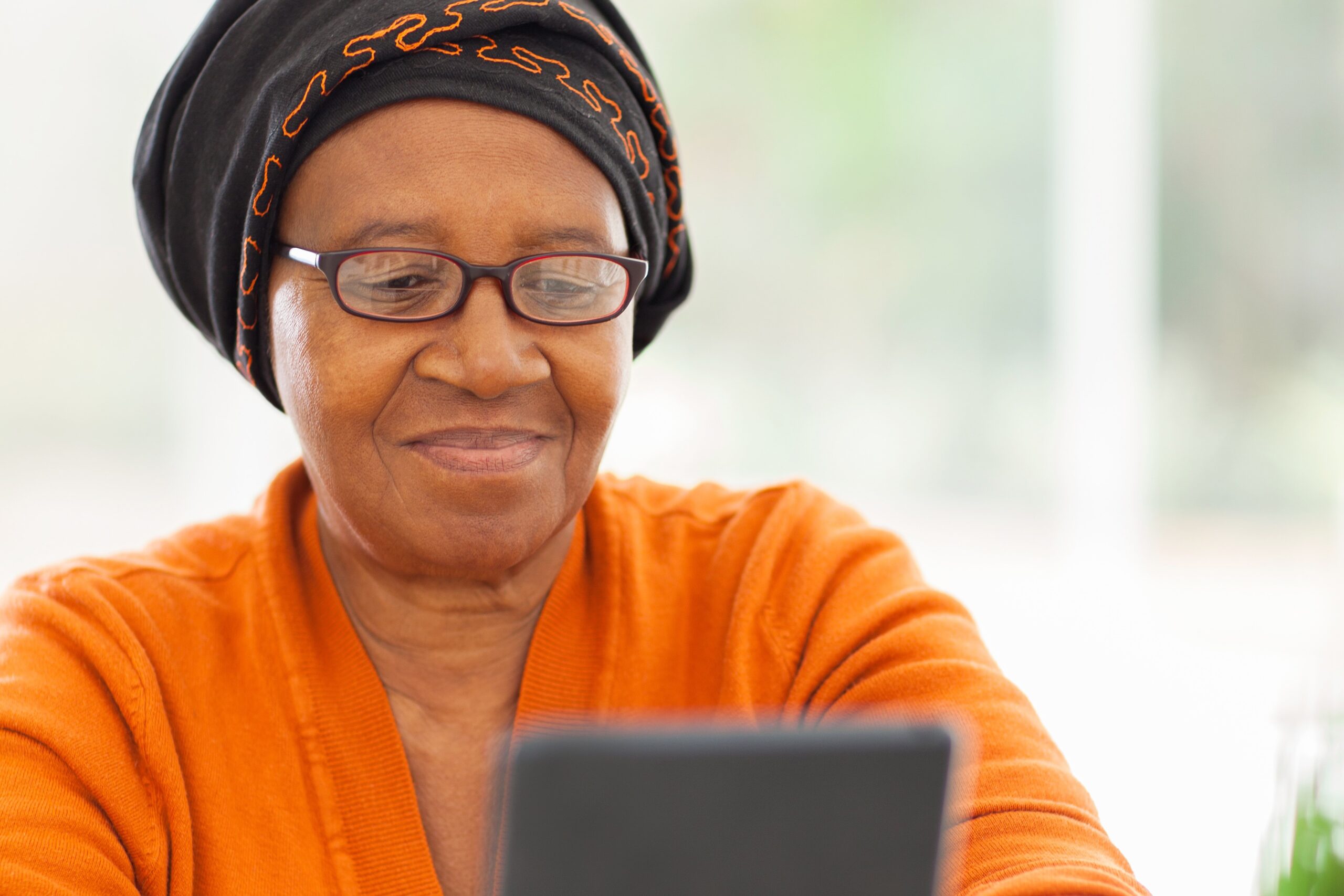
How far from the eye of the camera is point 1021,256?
4016mm

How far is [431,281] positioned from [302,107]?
0.21m

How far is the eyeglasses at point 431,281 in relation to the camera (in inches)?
45.1

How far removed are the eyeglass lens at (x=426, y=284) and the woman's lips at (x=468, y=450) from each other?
0.12 metres

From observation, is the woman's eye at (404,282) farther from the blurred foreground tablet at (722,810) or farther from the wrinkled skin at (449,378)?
the blurred foreground tablet at (722,810)

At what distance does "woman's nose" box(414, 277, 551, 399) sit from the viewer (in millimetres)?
1150

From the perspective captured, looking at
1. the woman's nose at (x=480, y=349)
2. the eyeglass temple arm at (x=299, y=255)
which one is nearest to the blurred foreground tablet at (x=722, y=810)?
the woman's nose at (x=480, y=349)

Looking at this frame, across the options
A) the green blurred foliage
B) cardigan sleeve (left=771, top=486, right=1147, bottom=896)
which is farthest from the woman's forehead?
the green blurred foliage

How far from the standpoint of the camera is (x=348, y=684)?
4.25 feet

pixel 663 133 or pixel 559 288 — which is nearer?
pixel 559 288

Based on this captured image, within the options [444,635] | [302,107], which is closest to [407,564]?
[444,635]

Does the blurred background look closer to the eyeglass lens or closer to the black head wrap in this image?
the black head wrap

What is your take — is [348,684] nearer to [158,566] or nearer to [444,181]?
[158,566]

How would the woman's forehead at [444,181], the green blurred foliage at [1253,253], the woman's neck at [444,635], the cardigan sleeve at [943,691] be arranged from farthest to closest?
the green blurred foliage at [1253,253], the woman's neck at [444,635], the woman's forehead at [444,181], the cardigan sleeve at [943,691]

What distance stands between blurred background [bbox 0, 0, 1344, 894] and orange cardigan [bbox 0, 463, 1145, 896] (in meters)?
2.37
